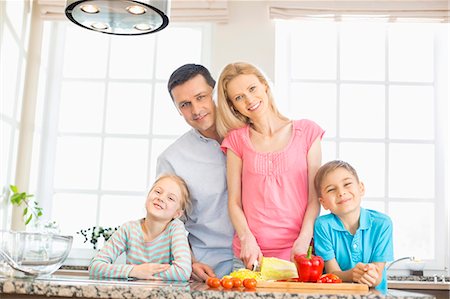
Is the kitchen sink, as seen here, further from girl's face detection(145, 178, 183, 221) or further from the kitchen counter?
the kitchen counter

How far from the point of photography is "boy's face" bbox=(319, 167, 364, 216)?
1.91m

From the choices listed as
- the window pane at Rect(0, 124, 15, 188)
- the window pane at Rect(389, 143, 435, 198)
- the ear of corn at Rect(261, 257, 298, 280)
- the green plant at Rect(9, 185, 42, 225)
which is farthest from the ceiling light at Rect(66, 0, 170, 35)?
the window pane at Rect(389, 143, 435, 198)

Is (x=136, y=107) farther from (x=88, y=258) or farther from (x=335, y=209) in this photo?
(x=335, y=209)

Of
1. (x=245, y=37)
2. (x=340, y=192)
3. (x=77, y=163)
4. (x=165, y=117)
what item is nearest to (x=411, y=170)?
(x=245, y=37)

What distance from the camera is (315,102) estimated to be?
402 cm

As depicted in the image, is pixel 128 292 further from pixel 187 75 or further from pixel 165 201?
pixel 187 75

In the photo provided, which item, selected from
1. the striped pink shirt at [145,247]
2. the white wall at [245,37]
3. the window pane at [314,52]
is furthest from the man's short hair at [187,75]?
the window pane at [314,52]

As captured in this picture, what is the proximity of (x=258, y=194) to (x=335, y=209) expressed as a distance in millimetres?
272

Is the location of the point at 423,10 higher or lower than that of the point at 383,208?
higher

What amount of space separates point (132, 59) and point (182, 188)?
221 cm

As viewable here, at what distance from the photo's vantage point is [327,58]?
160 inches

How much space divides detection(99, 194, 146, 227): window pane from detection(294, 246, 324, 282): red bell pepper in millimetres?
2430

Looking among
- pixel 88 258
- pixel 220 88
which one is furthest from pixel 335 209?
pixel 88 258

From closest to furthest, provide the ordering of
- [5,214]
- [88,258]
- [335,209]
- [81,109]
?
[335,209], [5,214], [88,258], [81,109]
